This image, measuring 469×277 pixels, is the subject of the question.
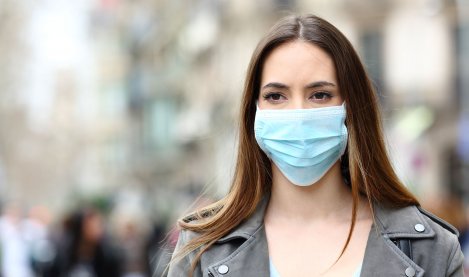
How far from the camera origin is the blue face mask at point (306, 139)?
350cm

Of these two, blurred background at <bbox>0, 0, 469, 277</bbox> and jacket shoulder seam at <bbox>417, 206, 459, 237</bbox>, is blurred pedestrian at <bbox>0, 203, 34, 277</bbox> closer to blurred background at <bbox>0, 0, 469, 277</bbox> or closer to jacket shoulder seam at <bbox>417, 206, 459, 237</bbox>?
blurred background at <bbox>0, 0, 469, 277</bbox>

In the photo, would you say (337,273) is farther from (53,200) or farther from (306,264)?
(53,200)

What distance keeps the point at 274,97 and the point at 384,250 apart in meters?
0.56

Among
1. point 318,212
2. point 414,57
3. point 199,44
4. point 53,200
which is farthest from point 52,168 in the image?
point 318,212

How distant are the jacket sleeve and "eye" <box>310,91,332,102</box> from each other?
0.56 metres

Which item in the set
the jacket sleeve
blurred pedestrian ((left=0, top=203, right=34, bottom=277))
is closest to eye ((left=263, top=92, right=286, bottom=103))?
the jacket sleeve

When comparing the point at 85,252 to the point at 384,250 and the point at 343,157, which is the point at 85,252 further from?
the point at 384,250

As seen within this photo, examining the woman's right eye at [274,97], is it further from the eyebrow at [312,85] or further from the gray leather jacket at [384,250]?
the gray leather jacket at [384,250]

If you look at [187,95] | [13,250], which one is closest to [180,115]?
[187,95]

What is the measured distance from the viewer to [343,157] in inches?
147

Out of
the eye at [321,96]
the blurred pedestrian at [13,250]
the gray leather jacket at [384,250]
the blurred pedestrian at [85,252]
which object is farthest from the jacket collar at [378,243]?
the blurred pedestrian at [13,250]

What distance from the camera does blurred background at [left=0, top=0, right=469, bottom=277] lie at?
45.2 feet

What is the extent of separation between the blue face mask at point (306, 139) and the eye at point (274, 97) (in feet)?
0.13

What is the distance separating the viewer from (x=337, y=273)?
3.46m
